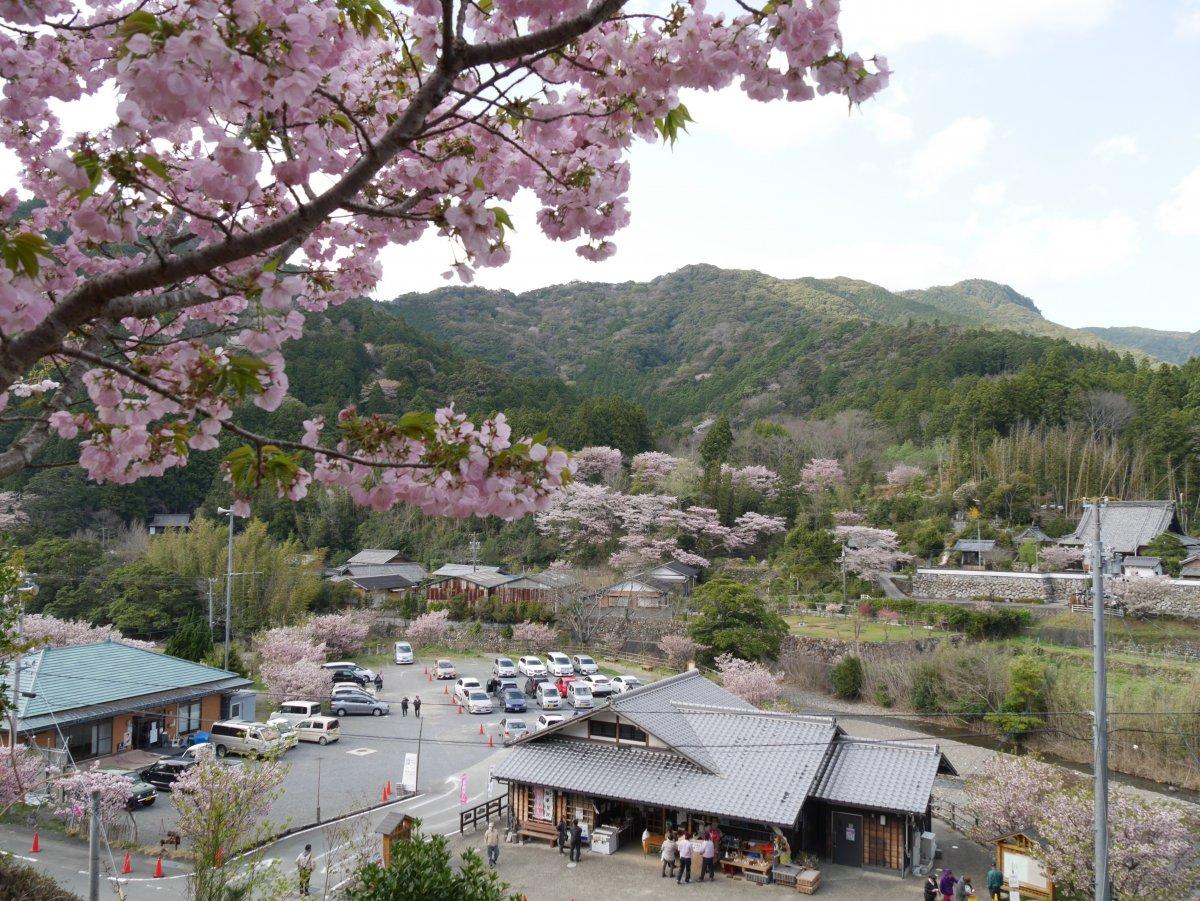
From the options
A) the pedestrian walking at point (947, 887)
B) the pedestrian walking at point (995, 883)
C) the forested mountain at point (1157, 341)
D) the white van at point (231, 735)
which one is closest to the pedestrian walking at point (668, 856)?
the pedestrian walking at point (947, 887)

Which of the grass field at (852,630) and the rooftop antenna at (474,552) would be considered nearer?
the grass field at (852,630)

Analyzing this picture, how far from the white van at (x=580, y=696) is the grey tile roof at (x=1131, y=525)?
19331 mm

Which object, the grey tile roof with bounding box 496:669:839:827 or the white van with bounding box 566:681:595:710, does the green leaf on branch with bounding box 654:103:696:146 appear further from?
the white van with bounding box 566:681:595:710

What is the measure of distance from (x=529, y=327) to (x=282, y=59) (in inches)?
3683

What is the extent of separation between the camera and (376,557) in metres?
38.7

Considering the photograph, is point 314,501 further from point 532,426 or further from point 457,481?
point 457,481

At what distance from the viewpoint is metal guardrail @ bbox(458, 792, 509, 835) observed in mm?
12706

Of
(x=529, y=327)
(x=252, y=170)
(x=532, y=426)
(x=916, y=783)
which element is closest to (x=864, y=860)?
(x=916, y=783)

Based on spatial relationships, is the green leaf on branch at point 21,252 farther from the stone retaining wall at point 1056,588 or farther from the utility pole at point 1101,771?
the stone retaining wall at point 1056,588

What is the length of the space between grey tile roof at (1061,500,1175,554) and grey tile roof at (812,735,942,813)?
2101 cm

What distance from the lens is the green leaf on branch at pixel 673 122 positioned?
2639 mm

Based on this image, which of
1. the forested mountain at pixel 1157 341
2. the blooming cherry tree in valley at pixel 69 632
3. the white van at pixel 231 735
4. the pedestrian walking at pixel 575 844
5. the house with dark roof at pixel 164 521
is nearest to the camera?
the pedestrian walking at pixel 575 844

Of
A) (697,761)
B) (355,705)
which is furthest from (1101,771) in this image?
(355,705)

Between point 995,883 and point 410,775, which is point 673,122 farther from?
point 410,775
